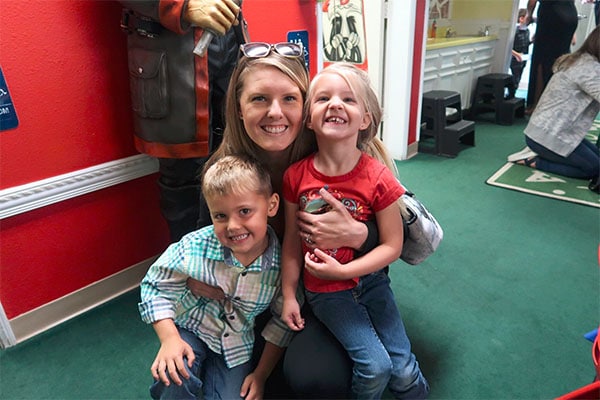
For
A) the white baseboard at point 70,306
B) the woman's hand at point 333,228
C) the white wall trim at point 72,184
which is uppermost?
the woman's hand at point 333,228

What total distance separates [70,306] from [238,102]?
1148mm

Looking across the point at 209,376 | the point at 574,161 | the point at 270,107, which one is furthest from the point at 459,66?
the point at 209,376

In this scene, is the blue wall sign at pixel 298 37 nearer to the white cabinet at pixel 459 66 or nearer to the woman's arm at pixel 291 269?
the woman's arm at pixel 291 269

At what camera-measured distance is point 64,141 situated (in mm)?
1479

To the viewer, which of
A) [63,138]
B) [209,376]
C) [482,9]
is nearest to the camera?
[209,376]

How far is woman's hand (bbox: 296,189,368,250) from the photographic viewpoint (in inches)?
38.3

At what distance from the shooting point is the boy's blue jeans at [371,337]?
37.0 inches

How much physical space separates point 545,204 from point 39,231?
8.17ft

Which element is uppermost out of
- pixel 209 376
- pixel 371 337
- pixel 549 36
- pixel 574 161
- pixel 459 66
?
pixel 549 36

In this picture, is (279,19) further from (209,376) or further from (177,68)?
(209,376)

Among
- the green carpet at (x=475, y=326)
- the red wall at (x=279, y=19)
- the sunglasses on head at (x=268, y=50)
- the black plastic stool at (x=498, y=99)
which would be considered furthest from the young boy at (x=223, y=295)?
the black plastic stool at (x=498, y=99)

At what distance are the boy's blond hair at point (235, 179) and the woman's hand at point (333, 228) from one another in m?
0.12

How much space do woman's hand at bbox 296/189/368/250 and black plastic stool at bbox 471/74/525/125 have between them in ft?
12.0

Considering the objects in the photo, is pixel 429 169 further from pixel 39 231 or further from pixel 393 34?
pixel 39 231
